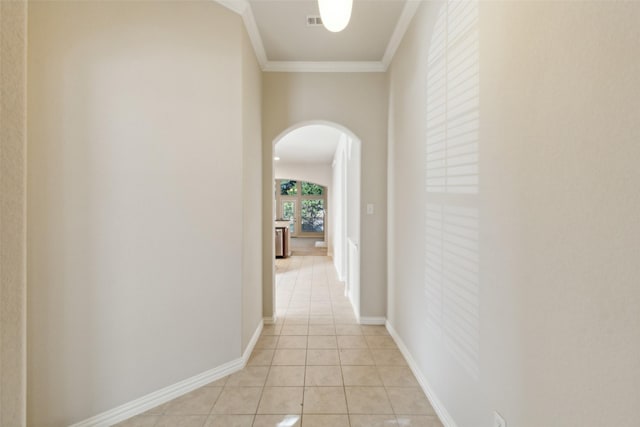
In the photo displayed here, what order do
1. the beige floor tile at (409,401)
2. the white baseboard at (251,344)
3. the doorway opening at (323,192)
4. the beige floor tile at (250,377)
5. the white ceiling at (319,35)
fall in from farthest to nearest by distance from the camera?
the doorway opening at (323,192), the white baseboard at (251,344), the white ceiling at (319,35), the beige floor tile at (250,377), the beige floor tile at (409,401)

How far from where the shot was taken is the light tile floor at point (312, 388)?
1.93m

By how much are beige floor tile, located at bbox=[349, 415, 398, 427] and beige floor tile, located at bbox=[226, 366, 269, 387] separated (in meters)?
0.74

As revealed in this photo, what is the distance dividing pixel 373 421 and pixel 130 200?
6.61 feet

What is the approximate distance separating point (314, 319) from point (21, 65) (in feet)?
10.8

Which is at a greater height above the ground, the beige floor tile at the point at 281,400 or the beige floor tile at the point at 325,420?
the beige floor tile at the point at 281,400

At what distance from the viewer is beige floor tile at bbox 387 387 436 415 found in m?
2.00

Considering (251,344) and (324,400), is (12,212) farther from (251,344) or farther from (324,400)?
(251,344)

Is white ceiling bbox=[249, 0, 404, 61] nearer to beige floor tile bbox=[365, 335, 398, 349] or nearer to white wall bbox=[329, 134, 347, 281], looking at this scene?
white wall bbox=[329, 134, 347, 281]

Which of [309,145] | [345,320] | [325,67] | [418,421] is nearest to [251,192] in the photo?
[325,67]

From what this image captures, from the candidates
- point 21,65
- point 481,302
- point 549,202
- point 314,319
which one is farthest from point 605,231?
point 314,319

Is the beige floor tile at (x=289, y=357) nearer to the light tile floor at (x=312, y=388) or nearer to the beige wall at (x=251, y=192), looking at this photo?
the light tile floor at (x=312, y=388)

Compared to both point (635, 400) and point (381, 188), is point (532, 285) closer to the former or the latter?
point (635, 400)

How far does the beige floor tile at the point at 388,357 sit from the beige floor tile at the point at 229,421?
1.15 metres

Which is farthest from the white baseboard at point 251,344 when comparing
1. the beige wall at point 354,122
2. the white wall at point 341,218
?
the white wall at point 341,218
